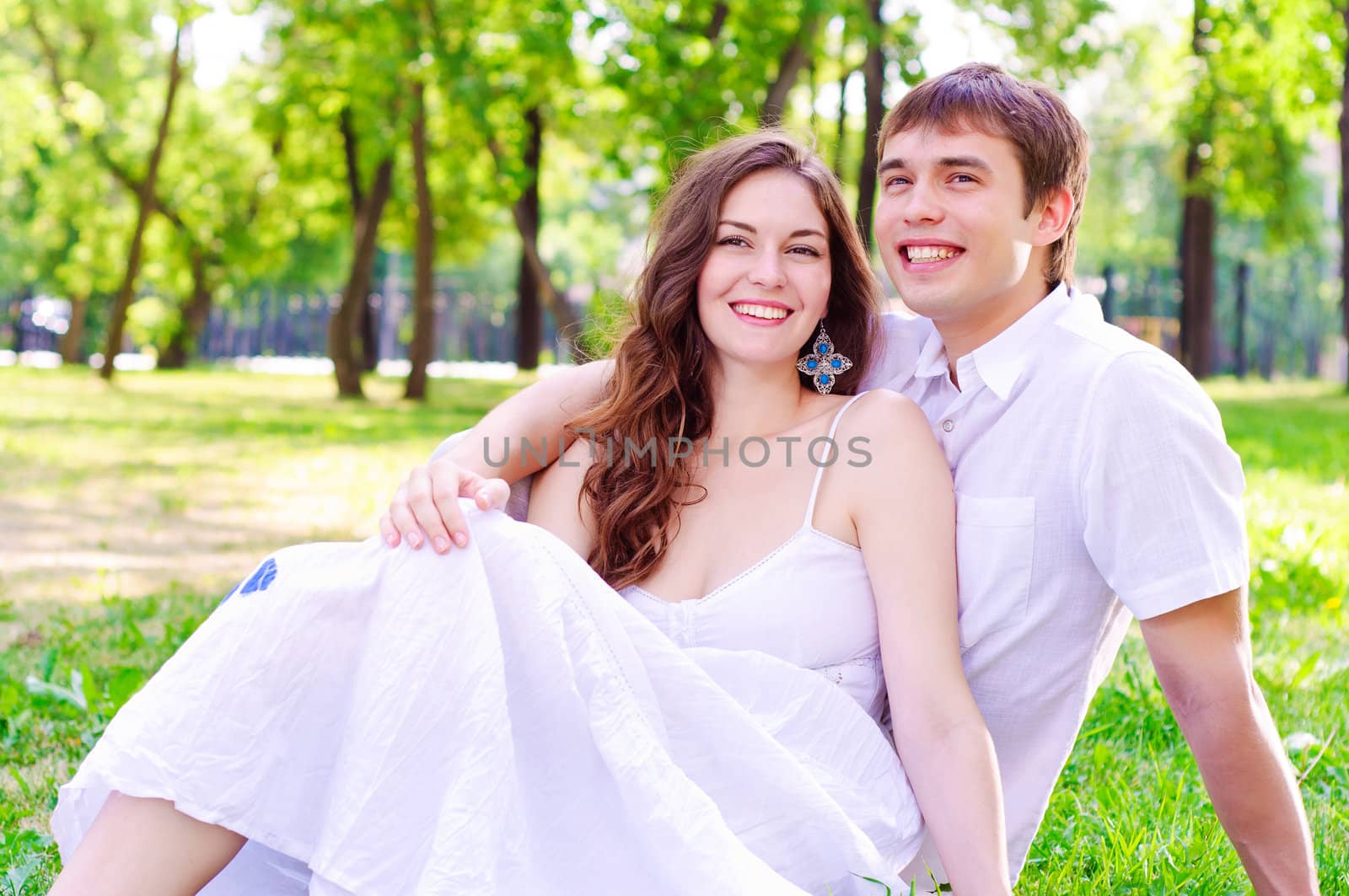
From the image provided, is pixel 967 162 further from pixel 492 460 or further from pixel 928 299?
pixel 492 460

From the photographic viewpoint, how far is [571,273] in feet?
217

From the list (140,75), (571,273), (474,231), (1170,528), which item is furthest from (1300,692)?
(571,273)

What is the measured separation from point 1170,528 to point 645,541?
1070 mm

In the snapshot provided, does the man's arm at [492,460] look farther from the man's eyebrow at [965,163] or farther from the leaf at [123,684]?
the leaf at [123,684]

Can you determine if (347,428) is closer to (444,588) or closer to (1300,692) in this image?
(1300,692)

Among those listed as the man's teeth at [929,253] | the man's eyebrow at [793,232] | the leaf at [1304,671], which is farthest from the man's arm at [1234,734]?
the leaf at [1304,671]

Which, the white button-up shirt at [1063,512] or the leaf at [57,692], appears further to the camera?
the leaf at [57,692]

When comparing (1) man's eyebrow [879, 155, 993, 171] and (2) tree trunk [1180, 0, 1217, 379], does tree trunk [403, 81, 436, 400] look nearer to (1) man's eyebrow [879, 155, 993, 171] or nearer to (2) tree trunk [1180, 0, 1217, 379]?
(2) tree trunk [1180, 0, 1217, 379]

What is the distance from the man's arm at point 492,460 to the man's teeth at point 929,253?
84cm

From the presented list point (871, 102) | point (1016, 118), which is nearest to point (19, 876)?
point (1016, 118)

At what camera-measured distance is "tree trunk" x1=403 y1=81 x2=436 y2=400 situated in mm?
15673

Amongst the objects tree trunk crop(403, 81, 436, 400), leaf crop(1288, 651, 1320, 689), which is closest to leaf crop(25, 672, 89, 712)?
leaf crop(1288, 651, 1320, 689)

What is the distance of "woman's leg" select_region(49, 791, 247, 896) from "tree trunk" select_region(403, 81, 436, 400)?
13.7 meters

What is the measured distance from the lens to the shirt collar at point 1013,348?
2.56m
